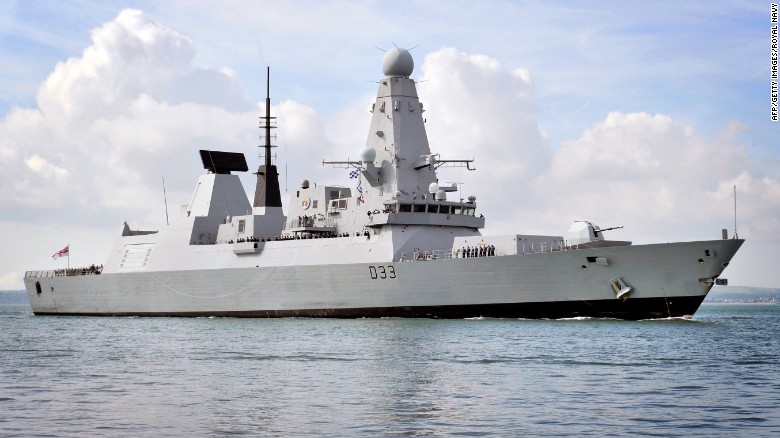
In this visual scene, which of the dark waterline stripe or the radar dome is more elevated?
Result: the radar dome

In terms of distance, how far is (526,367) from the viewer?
20.4 m

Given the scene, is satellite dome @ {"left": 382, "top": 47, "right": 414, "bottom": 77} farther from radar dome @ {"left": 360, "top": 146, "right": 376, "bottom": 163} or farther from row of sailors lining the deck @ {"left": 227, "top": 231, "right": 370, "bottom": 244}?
row of sailors lining the deck @ {"left": 227, "top": 231, "right": 370, "bottom": 244}

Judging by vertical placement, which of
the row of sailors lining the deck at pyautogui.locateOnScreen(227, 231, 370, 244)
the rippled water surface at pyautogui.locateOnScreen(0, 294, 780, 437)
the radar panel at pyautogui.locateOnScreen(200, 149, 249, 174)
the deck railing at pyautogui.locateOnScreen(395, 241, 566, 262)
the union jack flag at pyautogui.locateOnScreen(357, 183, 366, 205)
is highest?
the radar panel at pyautogui.locateOnScreen(200, 149, 249, 174)

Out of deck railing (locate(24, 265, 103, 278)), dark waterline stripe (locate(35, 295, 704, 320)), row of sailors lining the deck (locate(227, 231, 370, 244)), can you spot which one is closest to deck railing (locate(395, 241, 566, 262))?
dark waterline stripe (locate(35, 295, 704, 320))

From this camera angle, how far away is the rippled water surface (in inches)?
545

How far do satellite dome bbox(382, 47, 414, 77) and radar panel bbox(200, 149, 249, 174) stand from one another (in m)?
12.6

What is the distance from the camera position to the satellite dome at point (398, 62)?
131 feet

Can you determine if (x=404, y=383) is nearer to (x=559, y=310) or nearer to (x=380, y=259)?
(x=559, y=310)

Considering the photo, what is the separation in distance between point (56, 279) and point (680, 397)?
4283 cm

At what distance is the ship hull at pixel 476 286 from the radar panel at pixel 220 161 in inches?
257

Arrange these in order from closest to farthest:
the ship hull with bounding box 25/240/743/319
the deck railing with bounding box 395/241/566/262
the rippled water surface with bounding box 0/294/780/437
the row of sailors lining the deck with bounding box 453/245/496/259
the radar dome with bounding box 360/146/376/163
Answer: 1. the rippled water surface with bounding box 0/294/780/437
2. the ship hull with bounding box 25/240/743/319
3. the deck railing with bounding box 395/241/566/262
4. the row of sailors lining the deck with bounding box 453/245/496/259
5. the radar dome with bounding box 360/146/376/163

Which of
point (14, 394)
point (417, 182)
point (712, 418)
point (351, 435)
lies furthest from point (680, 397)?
point (417, 182)

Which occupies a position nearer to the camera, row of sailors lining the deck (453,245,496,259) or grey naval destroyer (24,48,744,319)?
grey naval destroyer (24,48,744,319)

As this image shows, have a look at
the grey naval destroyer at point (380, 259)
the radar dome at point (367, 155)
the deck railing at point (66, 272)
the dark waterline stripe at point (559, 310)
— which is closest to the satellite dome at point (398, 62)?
the grey naval destroyer at point (380, 259)
